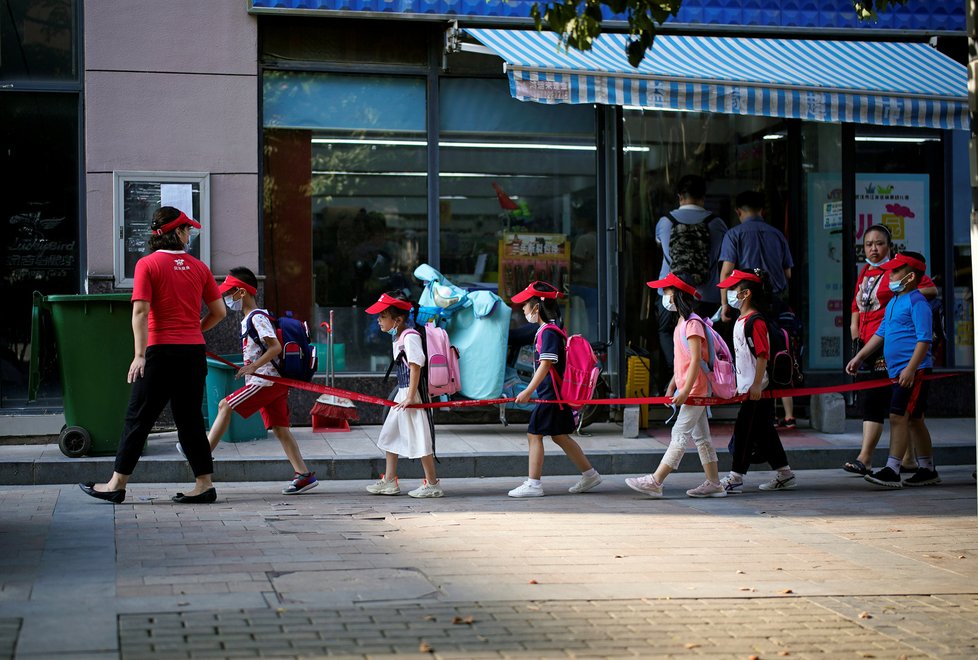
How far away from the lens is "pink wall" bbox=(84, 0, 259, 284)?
12.2 metres

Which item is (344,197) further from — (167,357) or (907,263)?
(907,263)

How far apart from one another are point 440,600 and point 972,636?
7.38ft

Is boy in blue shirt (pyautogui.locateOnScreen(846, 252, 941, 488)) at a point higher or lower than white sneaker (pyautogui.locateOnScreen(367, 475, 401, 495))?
higher

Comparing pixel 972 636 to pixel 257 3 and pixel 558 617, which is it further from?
pixel 257 3

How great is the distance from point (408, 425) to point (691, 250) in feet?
15.0

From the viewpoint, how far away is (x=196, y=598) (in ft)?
18.9

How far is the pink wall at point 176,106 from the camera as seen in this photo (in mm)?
12219

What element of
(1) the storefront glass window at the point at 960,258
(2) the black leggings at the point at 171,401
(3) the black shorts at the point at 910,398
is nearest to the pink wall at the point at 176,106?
(2) the black leggings at the point at 171,401

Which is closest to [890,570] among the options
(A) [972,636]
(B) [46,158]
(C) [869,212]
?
(A) [972,636]

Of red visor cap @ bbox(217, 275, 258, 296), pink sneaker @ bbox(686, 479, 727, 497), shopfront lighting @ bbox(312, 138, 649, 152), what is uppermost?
shopfront lighting @ bbox(312, 138, 649, 152)

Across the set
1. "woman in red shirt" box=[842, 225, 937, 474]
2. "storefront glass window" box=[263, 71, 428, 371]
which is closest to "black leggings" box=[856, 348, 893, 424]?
"woman in red shirt" box=[842, 225, 937, 474]

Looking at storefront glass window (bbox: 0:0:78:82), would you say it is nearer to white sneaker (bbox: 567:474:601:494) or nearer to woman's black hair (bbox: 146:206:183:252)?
woman's black hair (bbox: 146:206:183:252)

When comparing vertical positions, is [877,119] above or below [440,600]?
above

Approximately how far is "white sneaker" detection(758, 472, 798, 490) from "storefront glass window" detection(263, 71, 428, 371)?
179 inches
